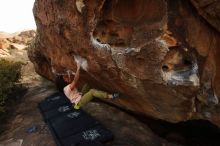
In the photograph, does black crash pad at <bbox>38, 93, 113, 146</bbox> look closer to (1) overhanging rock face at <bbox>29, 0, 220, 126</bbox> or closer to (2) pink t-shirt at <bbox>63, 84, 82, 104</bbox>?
(2) pink t-shirt at <bbox>63, 84, 82, 104</bbox>

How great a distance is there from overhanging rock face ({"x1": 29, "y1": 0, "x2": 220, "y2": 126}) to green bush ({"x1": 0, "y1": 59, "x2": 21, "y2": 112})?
4.93 meters

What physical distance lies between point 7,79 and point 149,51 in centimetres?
887

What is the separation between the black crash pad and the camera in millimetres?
9195

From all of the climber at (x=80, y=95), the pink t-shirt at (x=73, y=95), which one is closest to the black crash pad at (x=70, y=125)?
the climber at (x=80, y=95)

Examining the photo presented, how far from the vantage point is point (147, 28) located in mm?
7297

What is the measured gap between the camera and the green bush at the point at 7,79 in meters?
13.1

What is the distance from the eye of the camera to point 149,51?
723cm

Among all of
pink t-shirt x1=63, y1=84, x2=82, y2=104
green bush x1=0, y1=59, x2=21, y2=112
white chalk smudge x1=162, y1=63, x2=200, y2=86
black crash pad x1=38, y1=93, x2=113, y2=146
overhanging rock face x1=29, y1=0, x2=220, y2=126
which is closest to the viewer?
overhanging rock face x1=29, y1=0, x2=220, y2=126

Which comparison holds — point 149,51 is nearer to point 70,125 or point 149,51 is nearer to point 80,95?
point 80,95

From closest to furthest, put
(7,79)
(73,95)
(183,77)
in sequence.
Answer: (183,77) → (73,95) → (7,79)

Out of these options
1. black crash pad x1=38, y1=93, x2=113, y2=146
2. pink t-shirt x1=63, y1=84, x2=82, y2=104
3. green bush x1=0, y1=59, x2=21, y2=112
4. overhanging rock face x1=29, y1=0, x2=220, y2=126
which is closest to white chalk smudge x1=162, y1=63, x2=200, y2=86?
overhanging rock face x1=29, y1=0, x2=220, y2=126

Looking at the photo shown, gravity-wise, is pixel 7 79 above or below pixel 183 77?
below

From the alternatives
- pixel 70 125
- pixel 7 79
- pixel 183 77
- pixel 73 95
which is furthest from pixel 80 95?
pixel 7 79

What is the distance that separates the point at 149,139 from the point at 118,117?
1.61 metres
